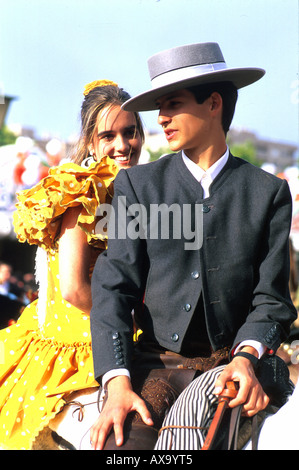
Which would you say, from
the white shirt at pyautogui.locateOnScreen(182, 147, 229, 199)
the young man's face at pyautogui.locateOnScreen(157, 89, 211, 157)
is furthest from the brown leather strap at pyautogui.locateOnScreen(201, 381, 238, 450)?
the young man's face at pyautogui.locateOnScreen(157, 89, 211, 157)

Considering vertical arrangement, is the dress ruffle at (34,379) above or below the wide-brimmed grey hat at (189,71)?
below

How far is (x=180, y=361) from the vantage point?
7.77 ft

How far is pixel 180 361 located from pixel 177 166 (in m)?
0.77

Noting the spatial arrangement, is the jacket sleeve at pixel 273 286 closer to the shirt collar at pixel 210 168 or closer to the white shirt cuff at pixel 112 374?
the shirt collar at pixel 210 168

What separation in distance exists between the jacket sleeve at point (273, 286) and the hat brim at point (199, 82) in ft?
1.44

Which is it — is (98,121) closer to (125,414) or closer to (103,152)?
(103,152)

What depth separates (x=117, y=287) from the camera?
7.75 feet

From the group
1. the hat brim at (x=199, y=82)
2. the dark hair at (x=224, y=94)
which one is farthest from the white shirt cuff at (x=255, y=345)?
the hat brim at (x=199, y=82)

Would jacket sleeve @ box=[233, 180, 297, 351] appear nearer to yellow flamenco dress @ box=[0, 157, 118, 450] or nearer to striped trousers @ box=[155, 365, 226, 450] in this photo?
striped trousers @ box=[155, 365, 226, 450]

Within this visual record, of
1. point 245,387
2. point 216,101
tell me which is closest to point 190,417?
point 245,387

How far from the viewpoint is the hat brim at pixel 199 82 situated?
2334 mm

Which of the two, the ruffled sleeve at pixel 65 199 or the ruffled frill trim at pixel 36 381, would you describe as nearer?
the ruffled frill trim at pixel 36 381

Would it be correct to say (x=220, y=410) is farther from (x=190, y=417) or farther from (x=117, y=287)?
(x=117, y=287)

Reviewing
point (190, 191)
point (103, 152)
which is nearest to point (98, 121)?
point (103, 152)
